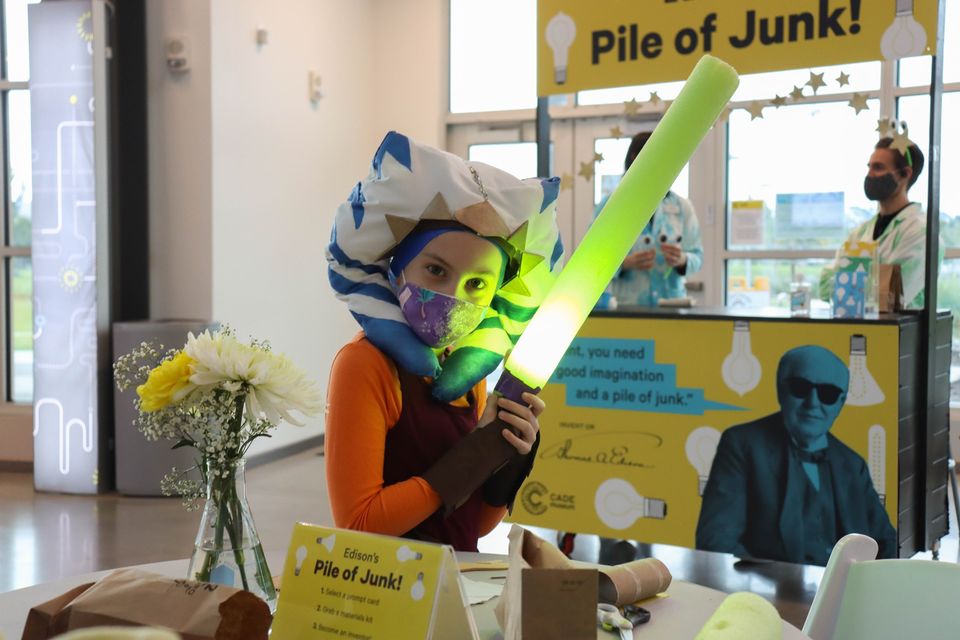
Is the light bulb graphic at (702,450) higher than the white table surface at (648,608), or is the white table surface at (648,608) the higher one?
the white table surface at (648,608)

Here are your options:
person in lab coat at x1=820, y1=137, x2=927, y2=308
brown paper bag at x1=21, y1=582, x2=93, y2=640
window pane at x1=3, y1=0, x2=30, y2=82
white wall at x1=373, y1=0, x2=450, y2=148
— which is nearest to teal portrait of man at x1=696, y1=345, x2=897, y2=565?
person in lab coat at x1=820, y1=137, x2=927, y2=308

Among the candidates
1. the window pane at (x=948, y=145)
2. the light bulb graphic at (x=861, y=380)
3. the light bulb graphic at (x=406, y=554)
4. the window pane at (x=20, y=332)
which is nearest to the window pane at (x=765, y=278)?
the window pane at (x=948, y=145)

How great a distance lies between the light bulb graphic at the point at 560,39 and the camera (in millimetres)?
3873

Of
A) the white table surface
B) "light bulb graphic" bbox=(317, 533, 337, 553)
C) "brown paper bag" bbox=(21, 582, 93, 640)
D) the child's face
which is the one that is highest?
the child's face

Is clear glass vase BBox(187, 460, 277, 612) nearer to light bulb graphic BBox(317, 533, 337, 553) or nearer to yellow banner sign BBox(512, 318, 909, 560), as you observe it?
light bulb graphic BBox(317, 533, 337, 553)

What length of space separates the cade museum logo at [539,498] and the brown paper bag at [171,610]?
2971mm

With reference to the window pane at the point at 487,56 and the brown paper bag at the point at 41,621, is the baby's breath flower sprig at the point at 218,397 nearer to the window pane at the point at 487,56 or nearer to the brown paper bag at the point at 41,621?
the brown paper bag at the point at 41,621

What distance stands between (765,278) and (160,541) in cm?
418

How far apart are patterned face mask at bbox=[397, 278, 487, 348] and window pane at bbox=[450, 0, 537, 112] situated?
594 cm

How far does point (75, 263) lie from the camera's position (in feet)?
16.5

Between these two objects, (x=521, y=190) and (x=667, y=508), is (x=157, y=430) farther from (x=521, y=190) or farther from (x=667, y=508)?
(x=667, y=508)

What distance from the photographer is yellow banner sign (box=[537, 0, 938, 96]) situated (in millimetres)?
3307

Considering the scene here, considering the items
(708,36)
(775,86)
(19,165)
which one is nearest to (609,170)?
(775,86)

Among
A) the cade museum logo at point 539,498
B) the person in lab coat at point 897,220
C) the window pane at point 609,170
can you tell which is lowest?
the cade museum logo at point 539,498
